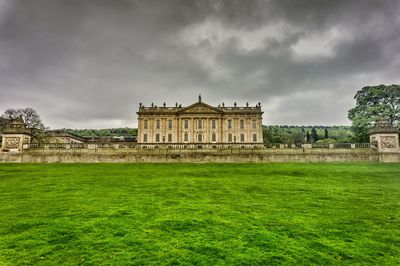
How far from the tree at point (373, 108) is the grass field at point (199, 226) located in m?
30.4

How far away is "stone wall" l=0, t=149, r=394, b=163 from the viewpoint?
79.7ft

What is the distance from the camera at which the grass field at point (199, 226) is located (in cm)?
487

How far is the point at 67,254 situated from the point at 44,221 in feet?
7.35

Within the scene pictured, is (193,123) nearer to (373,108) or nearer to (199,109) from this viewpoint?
(199,109)

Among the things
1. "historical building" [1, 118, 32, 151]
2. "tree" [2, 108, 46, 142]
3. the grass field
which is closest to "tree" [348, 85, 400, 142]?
the grass field

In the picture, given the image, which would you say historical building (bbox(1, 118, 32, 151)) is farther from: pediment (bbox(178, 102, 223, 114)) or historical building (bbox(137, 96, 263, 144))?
pediment (bbox(178, 102, 223, 114))

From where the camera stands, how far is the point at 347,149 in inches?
→ 956

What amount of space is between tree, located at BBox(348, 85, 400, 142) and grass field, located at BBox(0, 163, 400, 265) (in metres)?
30.4

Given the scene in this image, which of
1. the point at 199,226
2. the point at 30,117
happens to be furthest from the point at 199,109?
the point at 199,226

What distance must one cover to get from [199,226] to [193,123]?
2377 inches

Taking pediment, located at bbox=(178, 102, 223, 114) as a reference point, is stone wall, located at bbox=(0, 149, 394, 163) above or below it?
below

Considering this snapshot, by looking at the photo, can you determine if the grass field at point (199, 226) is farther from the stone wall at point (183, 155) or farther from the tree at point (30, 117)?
the tree at point (30, 117)

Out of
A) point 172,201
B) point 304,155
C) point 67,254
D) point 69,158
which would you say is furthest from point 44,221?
point 304,155

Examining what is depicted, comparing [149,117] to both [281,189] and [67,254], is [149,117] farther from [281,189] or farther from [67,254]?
[67,254]
